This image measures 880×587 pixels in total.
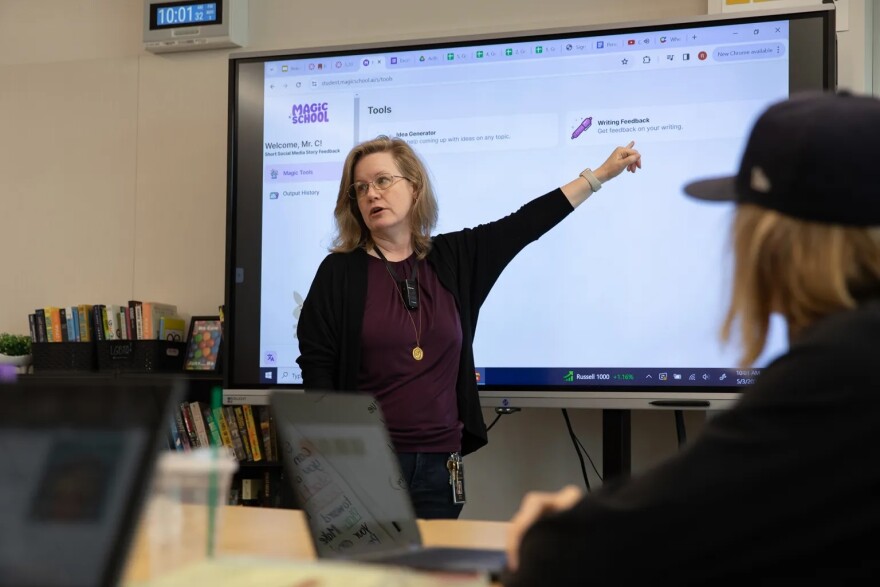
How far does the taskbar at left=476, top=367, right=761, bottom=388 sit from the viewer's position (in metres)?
3.04

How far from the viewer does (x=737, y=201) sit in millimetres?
938

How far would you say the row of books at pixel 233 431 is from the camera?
11.7 ft

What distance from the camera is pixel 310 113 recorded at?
352 centimetres

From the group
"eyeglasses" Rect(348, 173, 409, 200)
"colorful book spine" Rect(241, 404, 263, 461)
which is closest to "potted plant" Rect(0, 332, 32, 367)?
"colorful book spine" Rect(241, 404, 263, 461)

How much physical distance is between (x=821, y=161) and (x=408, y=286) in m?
1.79

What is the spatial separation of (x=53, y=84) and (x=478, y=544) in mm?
3704

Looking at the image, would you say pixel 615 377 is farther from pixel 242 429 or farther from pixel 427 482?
pixel 242 429

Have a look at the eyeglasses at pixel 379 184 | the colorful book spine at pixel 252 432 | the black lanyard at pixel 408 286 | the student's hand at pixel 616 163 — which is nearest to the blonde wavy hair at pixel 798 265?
the black lanyard at pixel 408 286

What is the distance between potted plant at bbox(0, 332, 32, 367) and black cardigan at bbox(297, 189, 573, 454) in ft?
6.29

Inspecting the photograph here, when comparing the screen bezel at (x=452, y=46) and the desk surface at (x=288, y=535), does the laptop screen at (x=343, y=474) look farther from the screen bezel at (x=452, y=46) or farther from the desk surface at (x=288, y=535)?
the screen bezel at (x=452, y=46)

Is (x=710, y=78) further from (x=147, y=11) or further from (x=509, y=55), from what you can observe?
(x=147, y=11)

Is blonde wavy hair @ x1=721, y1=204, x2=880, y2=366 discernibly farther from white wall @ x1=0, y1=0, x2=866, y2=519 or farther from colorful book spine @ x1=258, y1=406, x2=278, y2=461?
white wall @ x1=0, y1=0, x2=866, y2=519

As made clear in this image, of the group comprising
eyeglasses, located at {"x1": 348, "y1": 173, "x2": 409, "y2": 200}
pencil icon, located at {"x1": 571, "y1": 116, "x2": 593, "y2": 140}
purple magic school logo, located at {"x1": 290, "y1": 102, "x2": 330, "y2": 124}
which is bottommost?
eyeglasses, located at {"x1": 348, "y1": 173, "x2": 409, "y2": 200}

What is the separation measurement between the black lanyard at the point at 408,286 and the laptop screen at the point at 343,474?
1.18 meters
